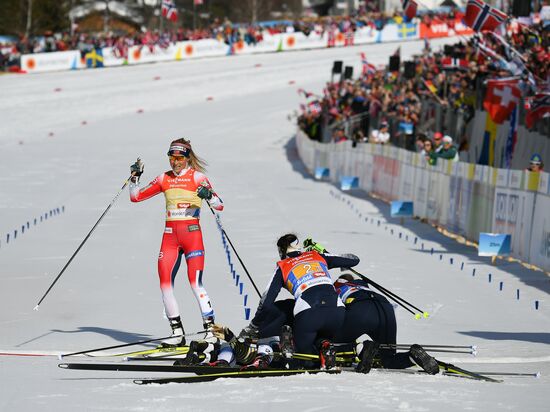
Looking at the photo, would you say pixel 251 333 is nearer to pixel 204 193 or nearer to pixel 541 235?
pixel 204 193

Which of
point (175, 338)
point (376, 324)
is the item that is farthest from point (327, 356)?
point (175, 338)

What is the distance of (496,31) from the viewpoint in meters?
27.0

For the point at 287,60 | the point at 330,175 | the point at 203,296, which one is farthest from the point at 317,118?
the point at 203,296

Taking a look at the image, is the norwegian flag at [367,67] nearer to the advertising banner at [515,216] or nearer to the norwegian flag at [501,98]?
the norwegian flag at [501,98]

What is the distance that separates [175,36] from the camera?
6969cm

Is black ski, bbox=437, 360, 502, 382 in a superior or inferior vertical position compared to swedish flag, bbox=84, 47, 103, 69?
superior

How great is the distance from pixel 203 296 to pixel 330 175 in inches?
1036

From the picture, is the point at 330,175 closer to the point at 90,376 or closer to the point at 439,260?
the point at 439,260

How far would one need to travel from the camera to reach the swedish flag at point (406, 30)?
75.2 metres

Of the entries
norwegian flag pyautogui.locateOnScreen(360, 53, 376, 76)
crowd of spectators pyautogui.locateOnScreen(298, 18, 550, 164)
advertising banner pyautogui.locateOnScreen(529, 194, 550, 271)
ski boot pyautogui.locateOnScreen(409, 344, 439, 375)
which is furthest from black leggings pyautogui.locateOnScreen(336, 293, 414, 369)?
norwegian flag pyautogui.locateOnScreen(360, 53, 376, 76)

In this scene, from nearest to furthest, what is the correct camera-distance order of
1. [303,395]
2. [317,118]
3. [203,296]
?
[303,395] < [203,296] < [317,118]

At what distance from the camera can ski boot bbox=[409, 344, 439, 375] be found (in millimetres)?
9172

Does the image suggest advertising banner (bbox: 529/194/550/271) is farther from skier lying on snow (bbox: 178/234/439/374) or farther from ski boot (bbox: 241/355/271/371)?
ski boot (bbox: 241/355/271/371)

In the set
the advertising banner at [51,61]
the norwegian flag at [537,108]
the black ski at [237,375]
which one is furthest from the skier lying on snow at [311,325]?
the advertising banner at [51,61]
